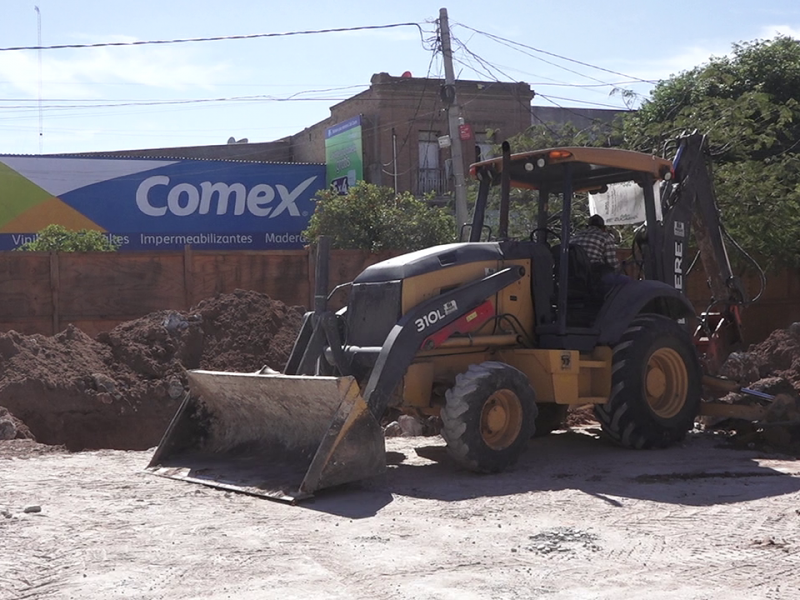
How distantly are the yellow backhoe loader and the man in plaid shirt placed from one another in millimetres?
Result: 90

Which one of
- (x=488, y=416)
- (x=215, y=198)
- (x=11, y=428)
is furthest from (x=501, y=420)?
(x=215, y=198)

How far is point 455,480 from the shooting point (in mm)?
8078

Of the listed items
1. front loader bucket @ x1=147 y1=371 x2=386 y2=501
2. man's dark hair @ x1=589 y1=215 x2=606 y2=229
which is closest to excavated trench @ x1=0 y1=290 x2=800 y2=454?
man's dark hair @ x1=589 y1=215 x2=606 y2=229

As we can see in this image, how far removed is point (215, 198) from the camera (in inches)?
1336

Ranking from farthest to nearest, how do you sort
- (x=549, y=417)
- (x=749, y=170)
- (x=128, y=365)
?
(x=749, y=170), (x=128, y=365), (x=549, y=417)

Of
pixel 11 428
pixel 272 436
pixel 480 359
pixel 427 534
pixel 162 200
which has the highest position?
pixel 162 200

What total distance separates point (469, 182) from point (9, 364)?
51.6ft

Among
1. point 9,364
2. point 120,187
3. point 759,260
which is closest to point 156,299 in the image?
point 9,364

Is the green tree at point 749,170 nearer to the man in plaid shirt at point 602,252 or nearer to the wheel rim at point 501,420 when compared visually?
the man in plaid shirt at point 602,252

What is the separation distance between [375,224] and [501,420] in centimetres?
1339

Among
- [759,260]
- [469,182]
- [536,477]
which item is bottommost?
[536,477]

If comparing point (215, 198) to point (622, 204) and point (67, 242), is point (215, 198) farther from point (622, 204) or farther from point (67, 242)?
point (622, 204)

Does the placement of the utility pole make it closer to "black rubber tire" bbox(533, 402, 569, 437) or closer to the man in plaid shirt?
"black rubber tire" bbox(533, 402, 569, 437)

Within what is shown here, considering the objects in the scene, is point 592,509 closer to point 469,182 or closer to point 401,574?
point 401,574
